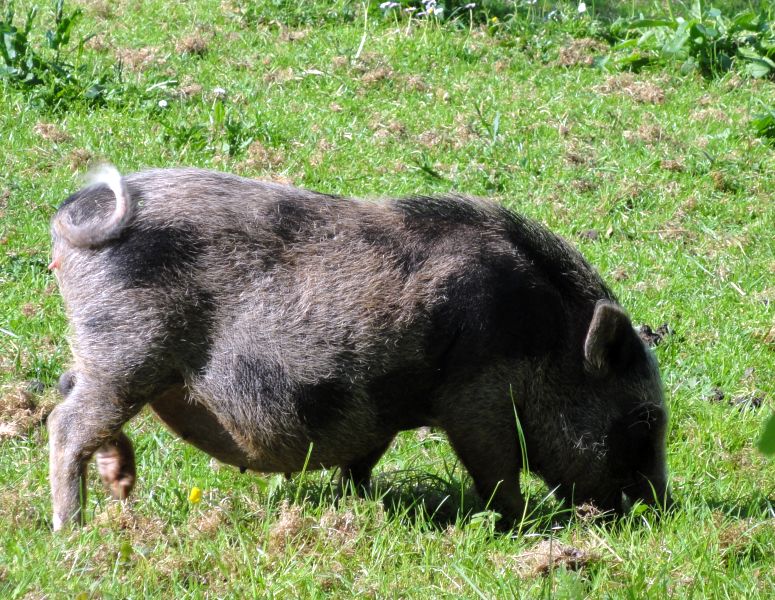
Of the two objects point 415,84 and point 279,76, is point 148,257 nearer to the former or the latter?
point 279,76

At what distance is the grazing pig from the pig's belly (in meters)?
0.01

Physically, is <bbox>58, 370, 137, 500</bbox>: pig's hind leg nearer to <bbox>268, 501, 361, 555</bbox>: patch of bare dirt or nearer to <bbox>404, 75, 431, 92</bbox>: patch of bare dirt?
<bbox>268, 501, 361, 555</bbox>: patch of bare dirt

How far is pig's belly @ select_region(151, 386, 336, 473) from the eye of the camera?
4.96 m

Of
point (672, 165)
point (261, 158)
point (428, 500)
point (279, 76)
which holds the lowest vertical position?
point (428, 500)

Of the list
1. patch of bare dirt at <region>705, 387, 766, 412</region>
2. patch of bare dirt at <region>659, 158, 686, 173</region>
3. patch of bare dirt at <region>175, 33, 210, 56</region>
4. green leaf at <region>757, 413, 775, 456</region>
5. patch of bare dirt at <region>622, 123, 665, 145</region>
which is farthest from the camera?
patch of bare dirt at <region>175, 33, 210, 56</region>

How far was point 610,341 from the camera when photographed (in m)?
5.08

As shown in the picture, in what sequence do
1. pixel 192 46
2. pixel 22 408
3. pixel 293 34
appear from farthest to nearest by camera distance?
1. pixel 293 34
2. pixel 192 46
3. pixel 22 408

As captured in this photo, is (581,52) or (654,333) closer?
(654,333)

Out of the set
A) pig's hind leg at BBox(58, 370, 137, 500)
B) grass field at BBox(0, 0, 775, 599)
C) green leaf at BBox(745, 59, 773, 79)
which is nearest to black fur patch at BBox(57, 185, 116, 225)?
pig's hind leg at BBox(58, 370, 137, 500)

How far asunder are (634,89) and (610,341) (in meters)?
5.73

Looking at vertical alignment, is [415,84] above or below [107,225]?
below

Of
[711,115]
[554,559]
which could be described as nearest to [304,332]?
[554,559]

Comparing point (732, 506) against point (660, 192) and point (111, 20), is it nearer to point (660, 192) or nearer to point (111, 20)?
point (660, 192)

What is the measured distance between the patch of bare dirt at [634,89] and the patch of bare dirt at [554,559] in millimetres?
6439
